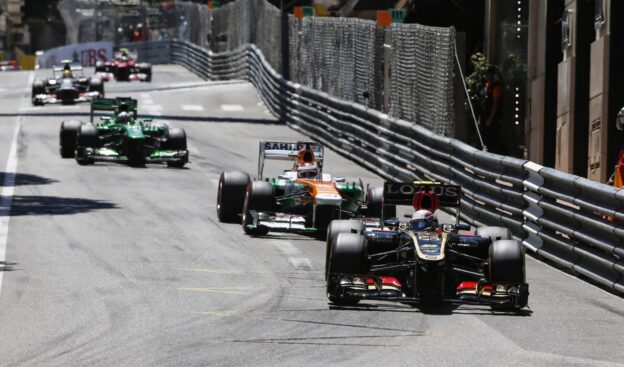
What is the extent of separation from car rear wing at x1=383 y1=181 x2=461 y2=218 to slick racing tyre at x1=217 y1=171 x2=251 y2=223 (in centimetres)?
513

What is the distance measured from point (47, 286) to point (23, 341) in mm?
2902

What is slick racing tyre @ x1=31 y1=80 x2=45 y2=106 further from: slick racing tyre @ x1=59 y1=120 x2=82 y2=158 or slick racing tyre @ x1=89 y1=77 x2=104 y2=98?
slick racing tyre @ x1=59 y1=120 x2=82 y2=158

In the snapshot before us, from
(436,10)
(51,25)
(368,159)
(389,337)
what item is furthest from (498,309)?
(51,25)

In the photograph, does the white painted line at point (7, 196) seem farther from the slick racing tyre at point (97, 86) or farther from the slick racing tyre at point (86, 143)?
the slick racing tyre at point (97, 86)

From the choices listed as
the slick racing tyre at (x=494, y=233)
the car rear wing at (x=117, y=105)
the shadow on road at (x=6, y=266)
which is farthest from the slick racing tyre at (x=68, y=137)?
the slick racing tyre at (x=494, y=233)

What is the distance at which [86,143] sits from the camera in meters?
27.3

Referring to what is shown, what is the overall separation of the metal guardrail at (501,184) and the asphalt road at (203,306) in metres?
0.40

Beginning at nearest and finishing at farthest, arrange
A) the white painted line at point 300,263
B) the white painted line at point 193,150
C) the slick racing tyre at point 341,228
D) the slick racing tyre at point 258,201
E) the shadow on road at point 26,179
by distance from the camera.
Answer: the slick racing tyre at point 341,228 → the white painted line at point 300,263 → the slick racing tyre at point 258,201 → the shadow on road at point 26,179 → the white painted line at point 193,150

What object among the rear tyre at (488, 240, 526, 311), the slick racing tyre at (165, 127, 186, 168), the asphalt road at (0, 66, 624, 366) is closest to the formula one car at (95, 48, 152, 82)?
the slick racing tyre at (165, 127, 186, 168)

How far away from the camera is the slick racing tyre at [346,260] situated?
13250mm

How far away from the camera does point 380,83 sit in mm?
29219

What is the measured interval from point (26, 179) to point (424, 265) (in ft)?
44.5

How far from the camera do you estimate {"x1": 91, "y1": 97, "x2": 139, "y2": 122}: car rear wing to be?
27922 mm

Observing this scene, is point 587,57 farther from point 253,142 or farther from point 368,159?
point 253,142
